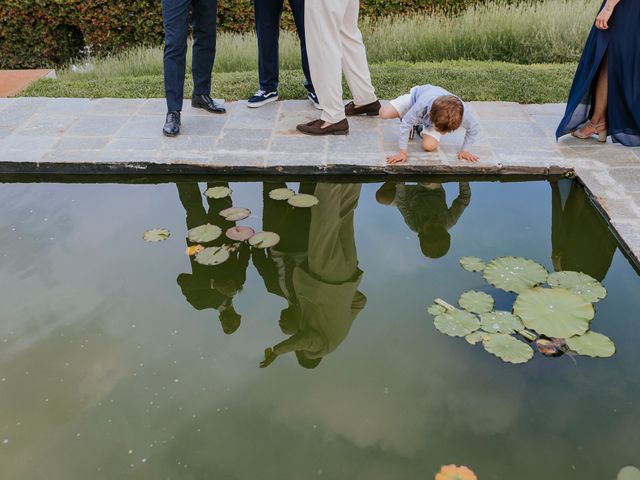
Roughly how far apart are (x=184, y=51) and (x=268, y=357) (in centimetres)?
221

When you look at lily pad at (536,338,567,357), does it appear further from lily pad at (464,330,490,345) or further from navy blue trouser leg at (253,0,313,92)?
navy blue trouser leg at (253,0,313,92)

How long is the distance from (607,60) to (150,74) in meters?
3.59

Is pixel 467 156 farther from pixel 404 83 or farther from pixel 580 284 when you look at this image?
pixel 404 83

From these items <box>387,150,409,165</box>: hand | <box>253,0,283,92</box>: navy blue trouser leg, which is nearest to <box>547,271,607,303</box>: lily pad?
<box>387,150,409,165</box>: hand

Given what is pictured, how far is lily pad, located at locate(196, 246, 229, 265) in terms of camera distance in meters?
2.89

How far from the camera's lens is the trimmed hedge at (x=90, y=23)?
6.17m

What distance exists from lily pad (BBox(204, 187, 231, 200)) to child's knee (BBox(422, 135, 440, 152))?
114cm

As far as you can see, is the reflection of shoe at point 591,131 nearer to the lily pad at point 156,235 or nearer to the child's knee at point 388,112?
the child's knee at point 388,112

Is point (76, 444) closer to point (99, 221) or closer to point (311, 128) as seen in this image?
point (99, 221)

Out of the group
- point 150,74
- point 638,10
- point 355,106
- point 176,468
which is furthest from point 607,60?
point 150,74

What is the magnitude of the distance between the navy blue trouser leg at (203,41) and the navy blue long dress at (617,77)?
7.17 ft

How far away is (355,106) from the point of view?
13.8 feet

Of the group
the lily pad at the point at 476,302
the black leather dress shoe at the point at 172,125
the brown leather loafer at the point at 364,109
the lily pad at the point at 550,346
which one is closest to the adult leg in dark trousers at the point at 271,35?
the brown leather loafer at the point at 364,109

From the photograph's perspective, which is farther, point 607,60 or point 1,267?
point 607,60
